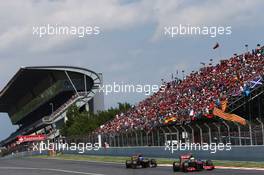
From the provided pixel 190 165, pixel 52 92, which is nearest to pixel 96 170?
pixel 190 165

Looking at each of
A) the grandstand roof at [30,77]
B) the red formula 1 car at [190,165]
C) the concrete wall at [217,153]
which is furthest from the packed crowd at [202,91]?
the grandstand roof at [30,77]

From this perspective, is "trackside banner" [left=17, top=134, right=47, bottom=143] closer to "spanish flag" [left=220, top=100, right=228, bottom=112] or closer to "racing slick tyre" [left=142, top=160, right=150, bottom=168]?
"spanish flag" [left=220, top=100, right=228, bottom=112]

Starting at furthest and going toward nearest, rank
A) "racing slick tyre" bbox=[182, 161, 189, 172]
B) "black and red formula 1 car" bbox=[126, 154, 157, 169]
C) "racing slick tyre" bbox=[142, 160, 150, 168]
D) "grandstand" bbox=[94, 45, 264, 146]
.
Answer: "grandstand" bbox=[94, 45, 264, 146]
"racing slick tyre" bbox=[142, 160, 150, 168]
"black and red formula 1 car" bbox=[126, 154, 157, 169]
"racing slick tyre" bbox=[182, 161, 189, 172]

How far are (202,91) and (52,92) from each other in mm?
54776

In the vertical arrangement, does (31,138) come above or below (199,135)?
above

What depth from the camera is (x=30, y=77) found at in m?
90.1

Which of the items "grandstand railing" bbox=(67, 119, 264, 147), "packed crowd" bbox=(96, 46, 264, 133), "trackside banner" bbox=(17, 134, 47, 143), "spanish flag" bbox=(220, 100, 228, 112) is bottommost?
"grandstand railing" bbox=(67, 119, 264, 147)

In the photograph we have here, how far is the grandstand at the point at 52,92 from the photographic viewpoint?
262 ft

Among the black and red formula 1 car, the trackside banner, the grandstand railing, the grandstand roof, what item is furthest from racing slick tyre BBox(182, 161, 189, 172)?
the grandstand roof

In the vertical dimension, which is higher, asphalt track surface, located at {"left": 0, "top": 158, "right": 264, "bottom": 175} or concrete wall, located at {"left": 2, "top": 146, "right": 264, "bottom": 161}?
concrete wall, located at {"left": 2, "top": 146, "right": 264, "bottom": 161}

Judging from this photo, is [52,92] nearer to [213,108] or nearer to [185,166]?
[213,108]

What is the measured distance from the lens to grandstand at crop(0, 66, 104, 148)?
3147 inches

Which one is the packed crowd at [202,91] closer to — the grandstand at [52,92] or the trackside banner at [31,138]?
the trackside banner at [31,138]

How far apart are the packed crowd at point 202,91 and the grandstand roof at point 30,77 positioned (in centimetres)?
3589
